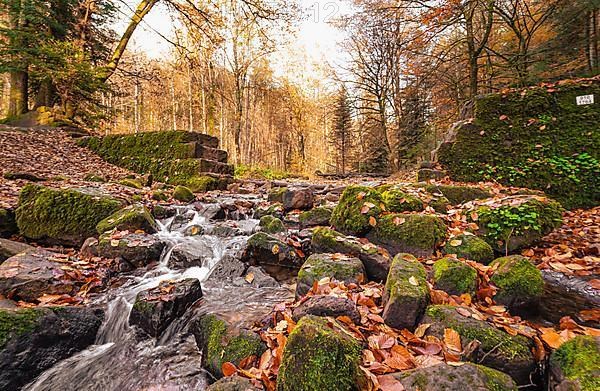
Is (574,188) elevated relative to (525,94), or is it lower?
lower

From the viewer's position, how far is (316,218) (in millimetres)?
5086

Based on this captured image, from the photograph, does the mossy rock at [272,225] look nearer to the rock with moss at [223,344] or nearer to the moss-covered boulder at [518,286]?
the rock with moss at [223,344]

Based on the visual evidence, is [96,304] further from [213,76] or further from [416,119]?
[213,76]

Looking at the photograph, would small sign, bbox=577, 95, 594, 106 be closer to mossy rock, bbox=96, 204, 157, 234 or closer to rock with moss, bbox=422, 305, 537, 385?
rock with moss, bbox=422, 305, 537, 385

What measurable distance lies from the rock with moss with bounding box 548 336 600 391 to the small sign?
6.41m

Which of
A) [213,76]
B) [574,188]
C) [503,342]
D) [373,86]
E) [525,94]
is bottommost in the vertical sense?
[503,342]

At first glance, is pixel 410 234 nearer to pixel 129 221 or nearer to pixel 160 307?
pixel 160 307

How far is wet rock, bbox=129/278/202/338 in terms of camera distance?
265 centimetres

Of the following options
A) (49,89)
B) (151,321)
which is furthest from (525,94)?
(49,89)

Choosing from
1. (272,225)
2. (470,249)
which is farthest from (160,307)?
(470,249)

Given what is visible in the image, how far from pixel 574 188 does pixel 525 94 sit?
228 cm

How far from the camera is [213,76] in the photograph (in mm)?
20750

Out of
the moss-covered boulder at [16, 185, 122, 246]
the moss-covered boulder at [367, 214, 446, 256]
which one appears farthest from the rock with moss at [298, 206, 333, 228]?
the moss-covered boulder at [16, 185, 122, 246]

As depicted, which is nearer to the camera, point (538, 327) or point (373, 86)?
point (538, 327)
